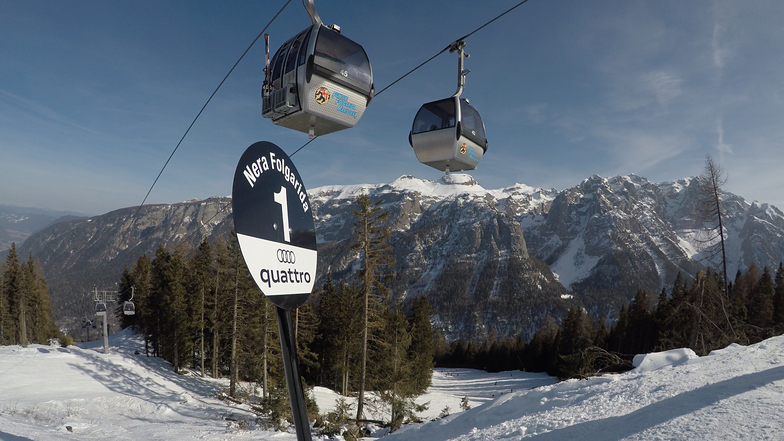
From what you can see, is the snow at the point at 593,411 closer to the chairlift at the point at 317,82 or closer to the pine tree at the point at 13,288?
the chairlift at the point at 317,82

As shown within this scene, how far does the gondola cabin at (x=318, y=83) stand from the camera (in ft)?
13.1

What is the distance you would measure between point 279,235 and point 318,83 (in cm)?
221

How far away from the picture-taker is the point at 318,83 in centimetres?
401

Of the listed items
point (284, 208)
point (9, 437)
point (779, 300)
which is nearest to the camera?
point (284, 208)

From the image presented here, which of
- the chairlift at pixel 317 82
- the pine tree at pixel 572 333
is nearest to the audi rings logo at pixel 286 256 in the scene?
the chairlift at pixel 317 82

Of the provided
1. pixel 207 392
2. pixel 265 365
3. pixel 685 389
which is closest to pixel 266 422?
pixel 265 365

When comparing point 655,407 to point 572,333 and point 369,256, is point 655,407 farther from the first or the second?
point 572,333

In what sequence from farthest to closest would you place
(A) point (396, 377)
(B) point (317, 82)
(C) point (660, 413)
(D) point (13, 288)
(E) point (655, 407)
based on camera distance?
(D) point (13, 288) < (A) point (396, 377) < (E) point (655, 407) < (C) point (660, 413) < (B) point (317, 82)

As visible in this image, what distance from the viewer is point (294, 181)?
8.68 feet

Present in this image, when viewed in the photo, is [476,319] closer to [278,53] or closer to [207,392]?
[207,392]

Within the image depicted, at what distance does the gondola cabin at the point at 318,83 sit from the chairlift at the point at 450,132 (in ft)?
4.82

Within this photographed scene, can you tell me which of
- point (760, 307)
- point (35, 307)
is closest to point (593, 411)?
point (760, 307)

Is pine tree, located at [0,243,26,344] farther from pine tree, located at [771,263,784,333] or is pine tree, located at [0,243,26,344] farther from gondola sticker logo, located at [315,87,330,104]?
pine tree, located at [771,263,784,333]

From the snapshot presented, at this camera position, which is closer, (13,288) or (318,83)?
(318,83)
